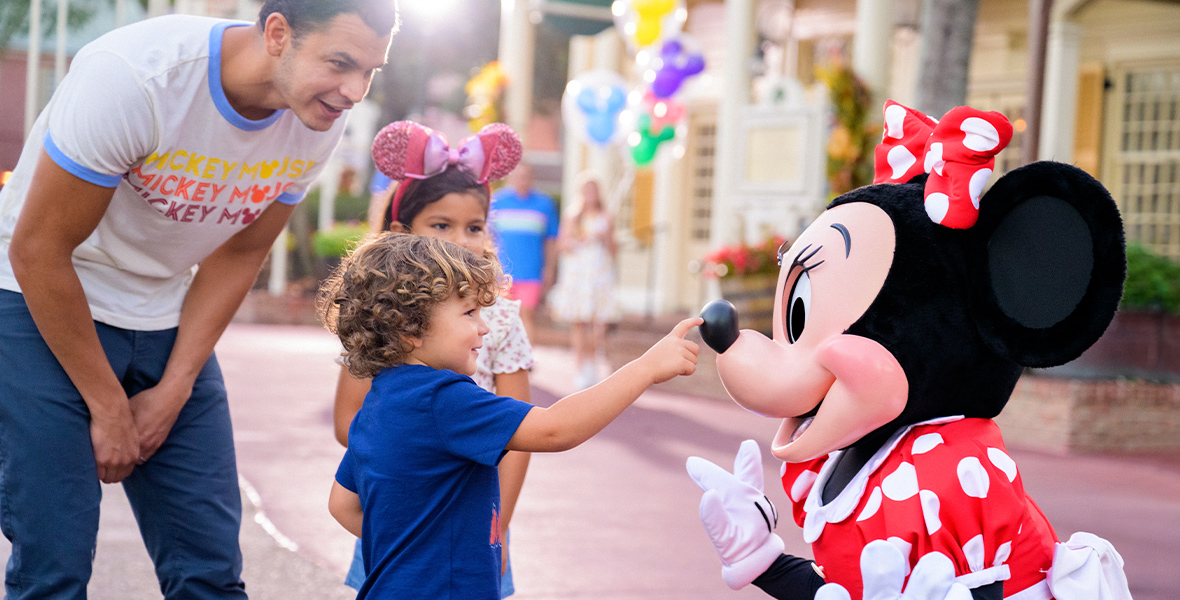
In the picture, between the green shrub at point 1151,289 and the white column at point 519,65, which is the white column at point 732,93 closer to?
the white column at point 519,65

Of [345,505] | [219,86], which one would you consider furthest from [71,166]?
[345,505]

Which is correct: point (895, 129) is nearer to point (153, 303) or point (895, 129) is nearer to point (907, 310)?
point (907, 310)

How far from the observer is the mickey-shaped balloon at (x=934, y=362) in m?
2.05

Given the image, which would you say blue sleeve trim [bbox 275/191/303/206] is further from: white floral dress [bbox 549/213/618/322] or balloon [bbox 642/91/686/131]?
→ balloon [bbox 642/91/686/131]

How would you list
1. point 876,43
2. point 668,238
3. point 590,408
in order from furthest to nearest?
point 668,238 < point 876,43 < point 590,408

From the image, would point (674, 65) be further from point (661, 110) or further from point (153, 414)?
point (153, 414)

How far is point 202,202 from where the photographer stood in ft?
7.38

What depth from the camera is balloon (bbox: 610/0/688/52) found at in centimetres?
998

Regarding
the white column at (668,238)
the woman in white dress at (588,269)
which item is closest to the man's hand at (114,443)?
the woman in white dress at (588,269)

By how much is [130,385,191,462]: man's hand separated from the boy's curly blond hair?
1.79 ft

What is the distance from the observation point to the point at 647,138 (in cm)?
1076

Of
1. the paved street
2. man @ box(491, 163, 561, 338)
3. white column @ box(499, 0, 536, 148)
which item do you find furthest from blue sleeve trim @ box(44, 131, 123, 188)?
white column @ box(499, 0, 536, 148)

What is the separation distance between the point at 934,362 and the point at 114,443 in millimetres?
1624

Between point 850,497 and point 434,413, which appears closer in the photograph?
point 434,413
